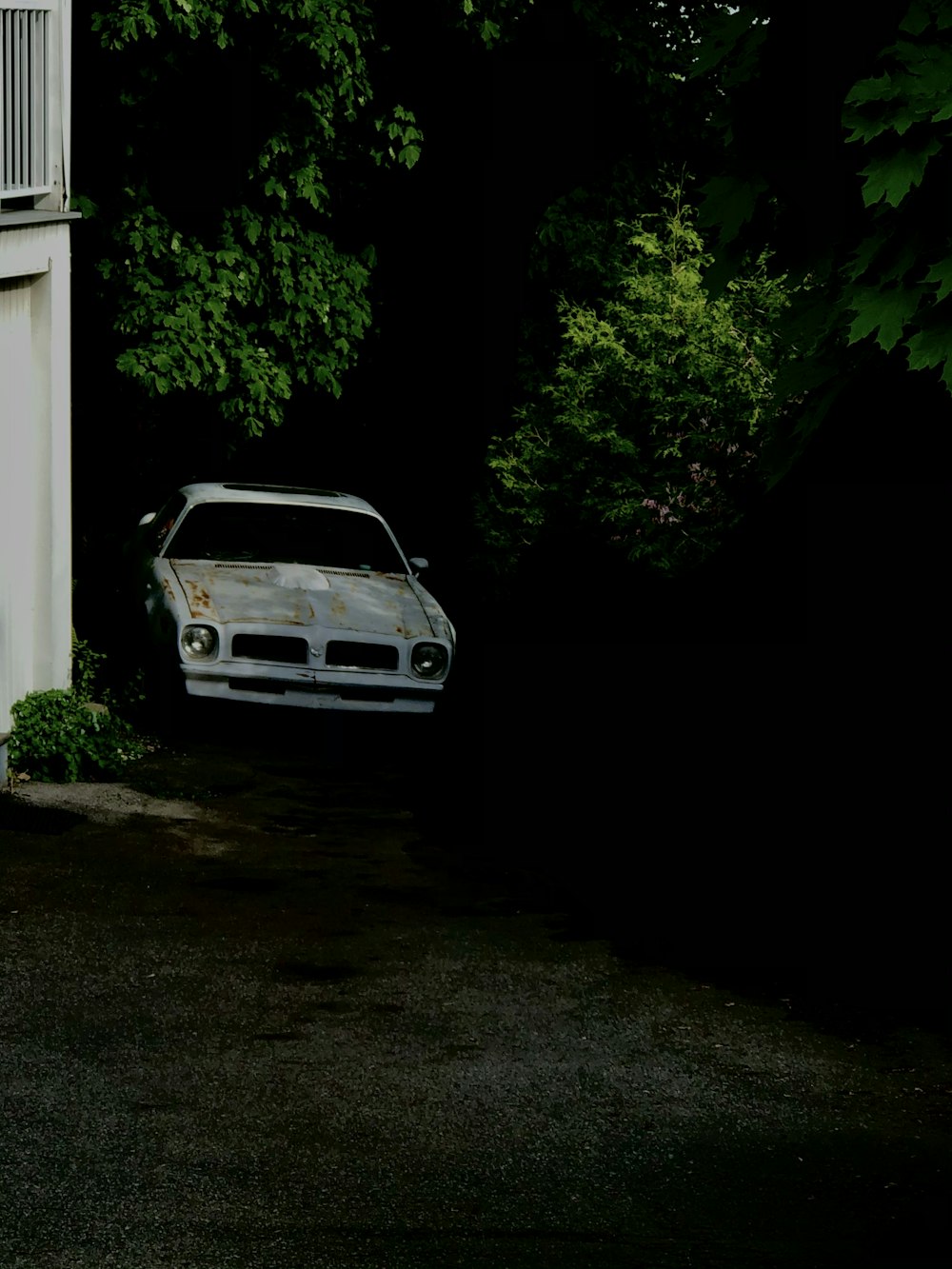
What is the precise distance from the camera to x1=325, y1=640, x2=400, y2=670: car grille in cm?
1188

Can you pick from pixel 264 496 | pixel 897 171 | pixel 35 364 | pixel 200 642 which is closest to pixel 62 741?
pixel 200 642

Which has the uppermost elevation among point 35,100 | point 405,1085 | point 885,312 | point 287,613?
point 35,100

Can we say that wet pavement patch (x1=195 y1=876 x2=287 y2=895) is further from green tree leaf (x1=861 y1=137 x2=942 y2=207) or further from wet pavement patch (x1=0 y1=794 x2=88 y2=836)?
green tree leaf (x1=861 y1=137 x2=942 y2=207)

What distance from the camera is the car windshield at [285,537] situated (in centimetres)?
1318

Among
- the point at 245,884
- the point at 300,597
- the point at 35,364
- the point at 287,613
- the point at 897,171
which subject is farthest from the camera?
the point at 300,597

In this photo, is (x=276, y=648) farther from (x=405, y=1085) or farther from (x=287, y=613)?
(x=405, y=1085)

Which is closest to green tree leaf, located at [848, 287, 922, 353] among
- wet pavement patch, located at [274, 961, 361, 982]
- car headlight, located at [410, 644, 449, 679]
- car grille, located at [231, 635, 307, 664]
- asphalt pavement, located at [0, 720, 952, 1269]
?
asphalt pavement, located at [0, 720, 952, 1269]

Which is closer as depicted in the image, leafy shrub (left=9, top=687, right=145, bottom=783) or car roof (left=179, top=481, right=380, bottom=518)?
leafy shrub (left=9, top=687, right=145, bottom=783)

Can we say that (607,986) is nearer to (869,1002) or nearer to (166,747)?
A: (869,1002)

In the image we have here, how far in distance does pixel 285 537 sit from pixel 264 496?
0.53 metres

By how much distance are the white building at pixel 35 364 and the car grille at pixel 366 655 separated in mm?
1748

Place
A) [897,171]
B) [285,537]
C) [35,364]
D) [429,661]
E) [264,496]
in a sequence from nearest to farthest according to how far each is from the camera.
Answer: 1. [897,171]
2. [35,364]
3. [429,661]
4. [285,537]
5. [264,496]

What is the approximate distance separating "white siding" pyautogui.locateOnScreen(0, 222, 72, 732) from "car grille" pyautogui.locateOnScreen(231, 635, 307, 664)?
46.2 inches

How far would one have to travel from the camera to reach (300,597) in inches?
483
